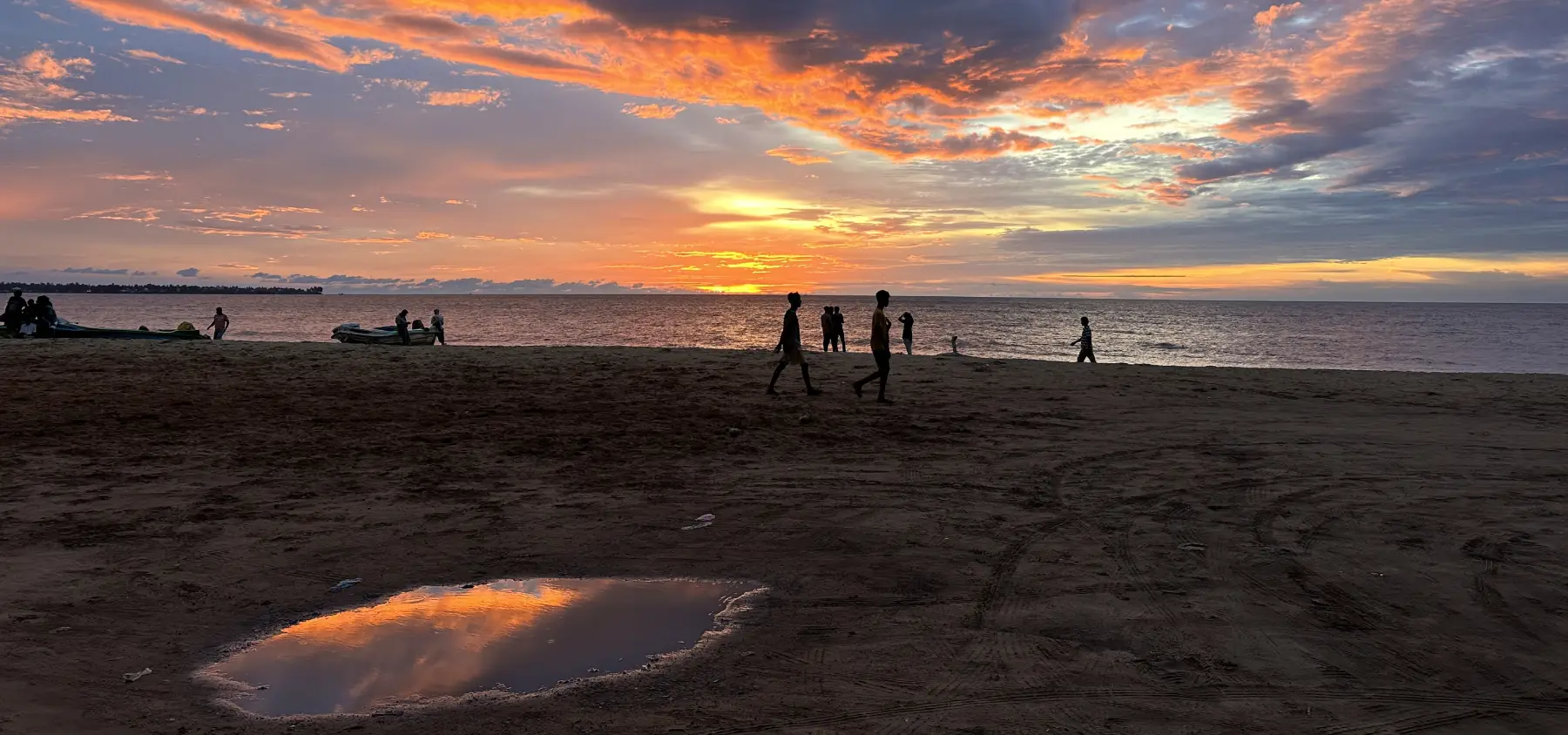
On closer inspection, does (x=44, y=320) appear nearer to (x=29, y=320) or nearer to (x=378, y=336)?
(x=29, y=320)

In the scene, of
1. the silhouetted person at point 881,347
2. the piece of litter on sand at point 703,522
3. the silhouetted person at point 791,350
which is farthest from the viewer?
the silhouetted person at point 791,350

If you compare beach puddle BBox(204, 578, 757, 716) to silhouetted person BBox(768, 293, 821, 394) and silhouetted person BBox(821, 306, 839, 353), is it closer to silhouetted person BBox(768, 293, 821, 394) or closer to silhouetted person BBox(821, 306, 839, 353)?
silhouetted person BBox(768, 293, 821, 394)

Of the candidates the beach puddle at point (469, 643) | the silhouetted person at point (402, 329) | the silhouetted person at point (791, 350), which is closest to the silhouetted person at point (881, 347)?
the silhouetted person at point (791, 350)

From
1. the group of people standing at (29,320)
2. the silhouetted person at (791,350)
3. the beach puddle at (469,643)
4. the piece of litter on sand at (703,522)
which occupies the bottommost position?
the beach puddle at (469,643)

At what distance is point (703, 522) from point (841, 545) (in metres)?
1.39

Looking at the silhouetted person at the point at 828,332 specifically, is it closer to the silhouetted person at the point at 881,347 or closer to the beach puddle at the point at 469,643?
the silhouetted person at the point at 881,347

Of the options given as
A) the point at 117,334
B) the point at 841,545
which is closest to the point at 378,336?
the point at 117,334

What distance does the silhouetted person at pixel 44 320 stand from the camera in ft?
77.0

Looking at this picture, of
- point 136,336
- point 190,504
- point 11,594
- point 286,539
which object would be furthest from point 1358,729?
point 136,336

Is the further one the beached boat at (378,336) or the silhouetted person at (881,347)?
the beached boat at (378,336)

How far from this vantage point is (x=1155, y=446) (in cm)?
1092

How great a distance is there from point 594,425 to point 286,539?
4869 mm

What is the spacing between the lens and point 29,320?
77.2 ft

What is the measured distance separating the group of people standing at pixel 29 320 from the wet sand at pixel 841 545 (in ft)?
41.3
